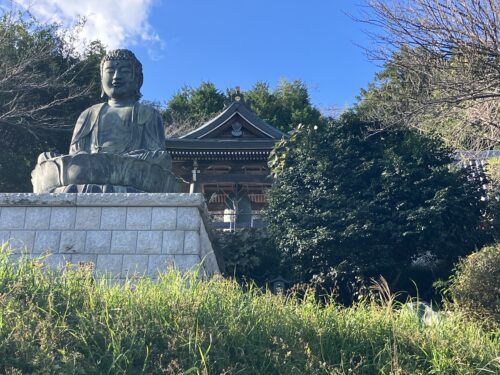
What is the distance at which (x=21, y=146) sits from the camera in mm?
18062

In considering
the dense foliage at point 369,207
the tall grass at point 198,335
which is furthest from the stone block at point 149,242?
the dense foliage at point 369,207

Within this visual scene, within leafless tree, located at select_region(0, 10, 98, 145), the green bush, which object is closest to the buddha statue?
the green bush

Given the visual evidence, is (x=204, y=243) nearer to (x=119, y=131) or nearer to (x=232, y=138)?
(x=119, y=131)

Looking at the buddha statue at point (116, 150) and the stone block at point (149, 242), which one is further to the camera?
the buddha statue at point (116, 150)

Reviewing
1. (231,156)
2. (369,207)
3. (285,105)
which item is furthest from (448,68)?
(285,105)

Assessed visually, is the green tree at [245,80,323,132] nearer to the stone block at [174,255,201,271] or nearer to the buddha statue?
the buddha statue

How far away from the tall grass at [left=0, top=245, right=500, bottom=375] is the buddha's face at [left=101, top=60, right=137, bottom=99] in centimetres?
422

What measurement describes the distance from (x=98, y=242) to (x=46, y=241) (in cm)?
59

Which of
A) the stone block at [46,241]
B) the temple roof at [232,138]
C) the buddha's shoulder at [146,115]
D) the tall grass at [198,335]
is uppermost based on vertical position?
the temple roof at [232,138]

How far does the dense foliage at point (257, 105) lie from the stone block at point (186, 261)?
18456mm

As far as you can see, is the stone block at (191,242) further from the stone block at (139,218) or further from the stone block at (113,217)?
the stone block at (113,217)

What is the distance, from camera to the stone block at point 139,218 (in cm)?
718

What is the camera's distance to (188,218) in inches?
282

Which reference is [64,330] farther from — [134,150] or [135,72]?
[135,72]
